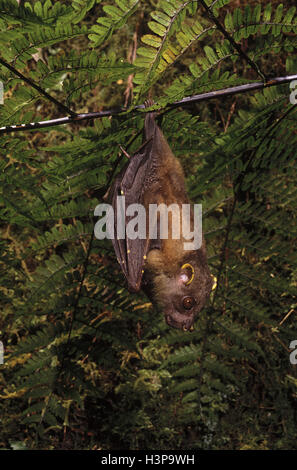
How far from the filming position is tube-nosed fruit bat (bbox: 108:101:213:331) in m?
1.52

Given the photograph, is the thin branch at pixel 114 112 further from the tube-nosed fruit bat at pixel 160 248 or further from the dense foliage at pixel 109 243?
the tube-nosed fruit bat at pixel 160 248

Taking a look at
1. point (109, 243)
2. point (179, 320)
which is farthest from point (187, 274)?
point (109, 243)

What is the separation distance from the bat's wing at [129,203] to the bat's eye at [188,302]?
0.19m

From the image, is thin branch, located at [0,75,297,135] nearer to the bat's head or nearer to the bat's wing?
the bat's wing

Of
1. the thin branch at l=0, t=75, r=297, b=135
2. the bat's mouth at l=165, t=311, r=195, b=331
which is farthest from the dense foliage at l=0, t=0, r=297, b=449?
the bat's mouth at l=165, t=311, r=195, b=331

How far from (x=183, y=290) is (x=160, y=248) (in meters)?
0.19

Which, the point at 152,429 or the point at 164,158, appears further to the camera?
the point at 152,429

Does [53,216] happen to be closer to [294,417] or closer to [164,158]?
[164,158]

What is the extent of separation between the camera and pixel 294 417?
298cm

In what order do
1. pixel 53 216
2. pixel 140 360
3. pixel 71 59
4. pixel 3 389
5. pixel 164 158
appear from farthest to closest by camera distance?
pixel 140 360 < pixel 3 389 < pixel 53 216 < pixel 164 158 < pixel 71 59

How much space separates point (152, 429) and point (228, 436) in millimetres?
570

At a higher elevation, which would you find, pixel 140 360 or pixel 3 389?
pixel 140 360
